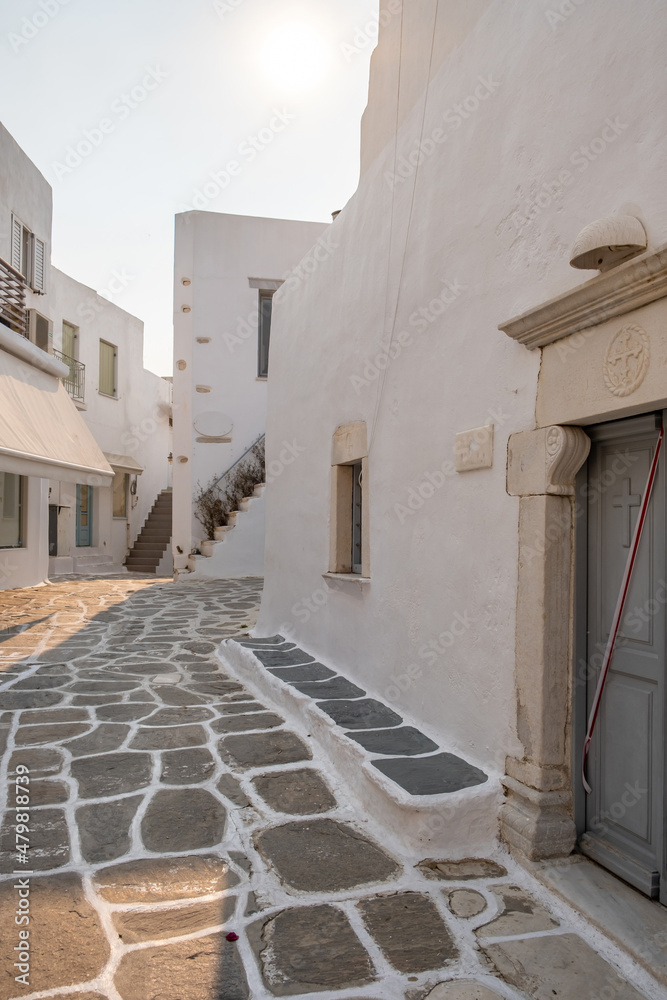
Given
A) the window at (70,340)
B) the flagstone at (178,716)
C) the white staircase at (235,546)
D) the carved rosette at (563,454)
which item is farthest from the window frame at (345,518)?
Result: the window at (70,340)

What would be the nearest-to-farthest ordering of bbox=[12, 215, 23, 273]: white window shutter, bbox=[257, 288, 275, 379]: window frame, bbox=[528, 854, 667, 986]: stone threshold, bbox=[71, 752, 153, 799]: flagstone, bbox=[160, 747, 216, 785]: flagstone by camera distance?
bbox=[528, 854, 667, 986]: stone threshold → bbox=[71, 752, 153, 799]: flagstone → bbox=[160, 747, 216, 785]: flagstone → bbox=[12, 215, 23, 273]: white window shutter → bbox=[257, 288, 275, 379]: window frame

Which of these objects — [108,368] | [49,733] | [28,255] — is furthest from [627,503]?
[108,368]

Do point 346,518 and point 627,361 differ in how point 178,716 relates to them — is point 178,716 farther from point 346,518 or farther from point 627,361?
point 627,361

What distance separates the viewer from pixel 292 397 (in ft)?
22.9

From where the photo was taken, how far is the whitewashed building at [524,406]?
2566 mm

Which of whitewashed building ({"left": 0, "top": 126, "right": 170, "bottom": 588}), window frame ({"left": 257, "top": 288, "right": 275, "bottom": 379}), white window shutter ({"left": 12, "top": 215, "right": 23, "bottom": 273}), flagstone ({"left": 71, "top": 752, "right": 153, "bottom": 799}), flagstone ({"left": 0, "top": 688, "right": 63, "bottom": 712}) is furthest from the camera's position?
window frame ({"left": 257, "top": 288, "right": 275, "bottom": 379})

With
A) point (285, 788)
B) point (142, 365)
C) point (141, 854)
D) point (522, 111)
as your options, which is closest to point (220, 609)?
point (285, 788)

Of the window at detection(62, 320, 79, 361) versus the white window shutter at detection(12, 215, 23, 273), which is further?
the window at detection(62, 320, 79, 361)

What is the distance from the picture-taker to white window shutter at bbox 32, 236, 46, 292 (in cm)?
1236

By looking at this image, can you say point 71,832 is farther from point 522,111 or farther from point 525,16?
point 525,16

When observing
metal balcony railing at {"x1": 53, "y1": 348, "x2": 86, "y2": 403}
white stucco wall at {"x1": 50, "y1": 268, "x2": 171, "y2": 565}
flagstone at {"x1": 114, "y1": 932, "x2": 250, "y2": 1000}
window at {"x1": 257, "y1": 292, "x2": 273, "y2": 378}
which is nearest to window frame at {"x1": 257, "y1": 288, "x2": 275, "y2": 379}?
window at {"x1": 257, "y1": 292, "x2": 273, "y2": 378}

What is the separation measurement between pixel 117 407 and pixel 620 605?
61.2ft

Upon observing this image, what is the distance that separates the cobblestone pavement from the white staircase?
8232mm

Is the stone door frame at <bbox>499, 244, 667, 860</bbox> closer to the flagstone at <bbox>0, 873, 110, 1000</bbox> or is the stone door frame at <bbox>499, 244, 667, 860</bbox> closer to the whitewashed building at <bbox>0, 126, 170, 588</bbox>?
the flagstone at <bbox>0, 873, 110, 1000</bbox>
